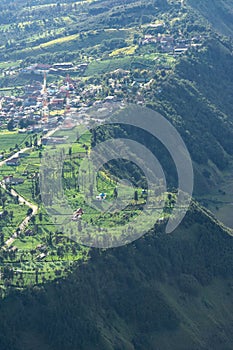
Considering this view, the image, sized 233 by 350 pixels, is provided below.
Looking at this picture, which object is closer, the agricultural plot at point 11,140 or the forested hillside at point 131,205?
the forested hillside at point 131,205

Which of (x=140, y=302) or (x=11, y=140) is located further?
(x=11, y=140)

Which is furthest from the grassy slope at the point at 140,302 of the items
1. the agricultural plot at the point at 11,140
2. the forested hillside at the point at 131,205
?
the agricultural plot at the point at 11,140

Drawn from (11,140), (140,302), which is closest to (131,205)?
(140,302)

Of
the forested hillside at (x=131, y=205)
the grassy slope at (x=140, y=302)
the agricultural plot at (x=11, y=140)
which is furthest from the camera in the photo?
the agricultural plot at (x=11, y=140)

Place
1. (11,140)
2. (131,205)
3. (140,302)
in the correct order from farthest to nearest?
(11,140) < (131,205) < (140,302)

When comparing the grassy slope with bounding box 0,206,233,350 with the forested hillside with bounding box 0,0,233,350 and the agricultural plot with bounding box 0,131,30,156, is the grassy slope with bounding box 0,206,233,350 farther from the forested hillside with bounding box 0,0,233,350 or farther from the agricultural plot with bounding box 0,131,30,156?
the agricultural plot with bounding box 0,131,30,156

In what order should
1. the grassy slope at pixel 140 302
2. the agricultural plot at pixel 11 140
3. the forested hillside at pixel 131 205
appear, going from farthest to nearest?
the agricultural plot at pixel 11 140 → the forested hillside at pixel 131 205 → the grassy slope at pixel 140 302

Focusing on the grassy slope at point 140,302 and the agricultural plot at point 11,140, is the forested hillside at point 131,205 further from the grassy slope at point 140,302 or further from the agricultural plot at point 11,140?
the agricultural plot at point 11,140

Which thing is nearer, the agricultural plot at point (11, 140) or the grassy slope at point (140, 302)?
the grassy slope at point (140, 302)

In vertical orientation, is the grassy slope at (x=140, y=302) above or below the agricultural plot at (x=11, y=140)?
below

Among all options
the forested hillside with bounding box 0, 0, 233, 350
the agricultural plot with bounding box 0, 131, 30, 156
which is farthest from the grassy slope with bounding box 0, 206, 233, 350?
the agricultural plot with bounding box 0, 131, 30, 156

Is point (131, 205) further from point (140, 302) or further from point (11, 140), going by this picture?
point (11, 140)

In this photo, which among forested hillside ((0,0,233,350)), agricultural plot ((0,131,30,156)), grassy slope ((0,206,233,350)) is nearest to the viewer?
grassy slope ((0,206,233,350))
